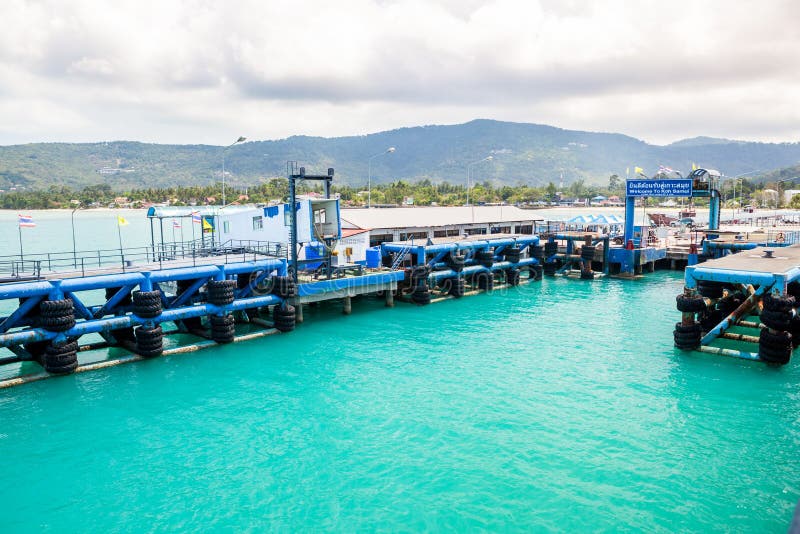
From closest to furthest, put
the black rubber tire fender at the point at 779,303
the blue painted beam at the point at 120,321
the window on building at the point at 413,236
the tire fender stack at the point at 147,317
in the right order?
the blue painted beam at the point at 120,321
the black rubber tire fender at the point at 779,303
the tire fender stack at the point at 147,317
the window on building at the point at 413,236

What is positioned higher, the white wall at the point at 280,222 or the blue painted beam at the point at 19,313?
the white wall at the point at 280,222

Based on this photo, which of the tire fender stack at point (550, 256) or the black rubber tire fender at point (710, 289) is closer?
the black rubber tire fender at point (710, 289)

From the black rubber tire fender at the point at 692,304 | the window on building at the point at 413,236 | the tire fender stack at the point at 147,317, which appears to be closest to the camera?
the tire fender stack at the point at 147,317

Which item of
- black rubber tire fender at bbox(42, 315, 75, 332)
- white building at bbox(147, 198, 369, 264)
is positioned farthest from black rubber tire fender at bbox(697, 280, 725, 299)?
black rubber tire fender at bbox(42, 315, 75, 332)

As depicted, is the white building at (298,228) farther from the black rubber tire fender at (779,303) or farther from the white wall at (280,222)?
the black rubber tire fender at (779,303)

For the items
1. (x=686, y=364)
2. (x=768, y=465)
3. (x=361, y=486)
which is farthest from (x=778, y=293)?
(x=361, y=486)

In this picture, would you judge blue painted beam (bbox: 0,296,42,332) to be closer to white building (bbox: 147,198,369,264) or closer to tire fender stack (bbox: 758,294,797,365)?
white building (bbox: 147,198,369,264)

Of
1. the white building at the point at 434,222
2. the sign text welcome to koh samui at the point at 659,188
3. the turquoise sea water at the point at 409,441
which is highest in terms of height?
the sign text welcome to koh samui at the point at 659,188

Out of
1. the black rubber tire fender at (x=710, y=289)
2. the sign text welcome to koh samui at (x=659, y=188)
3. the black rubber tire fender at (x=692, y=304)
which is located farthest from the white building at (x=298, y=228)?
the sign text welcome to koh samui at (x=659, y=188)
